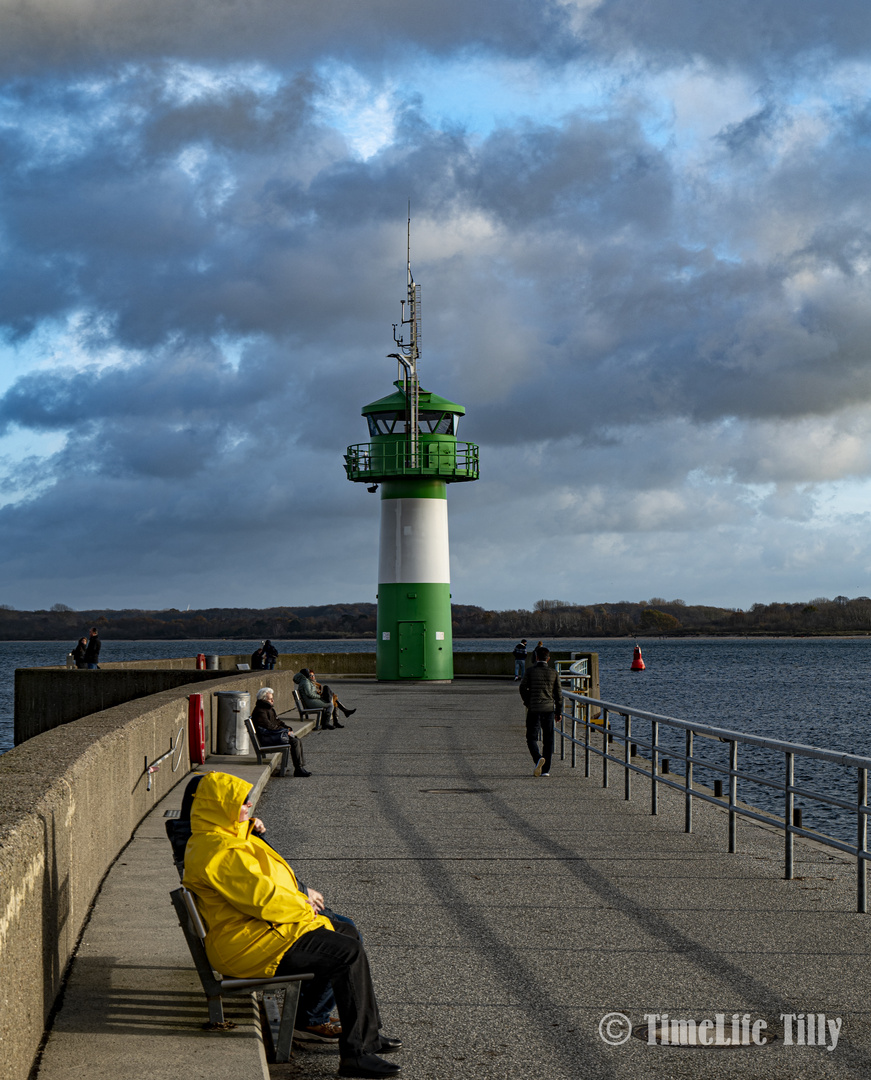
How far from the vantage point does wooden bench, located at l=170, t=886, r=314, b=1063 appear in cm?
503

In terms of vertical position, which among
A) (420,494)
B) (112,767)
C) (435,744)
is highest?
(420,494)

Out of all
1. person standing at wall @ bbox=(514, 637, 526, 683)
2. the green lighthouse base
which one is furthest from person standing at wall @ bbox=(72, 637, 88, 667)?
person standing at wall @ bbox=(514, 637, 526, 683)

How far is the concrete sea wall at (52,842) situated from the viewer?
173 inches

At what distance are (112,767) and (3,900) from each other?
4.59 metres

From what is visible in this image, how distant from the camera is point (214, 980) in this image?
5.07 metres

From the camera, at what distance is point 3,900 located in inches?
165

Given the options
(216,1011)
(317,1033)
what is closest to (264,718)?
(317,1033)

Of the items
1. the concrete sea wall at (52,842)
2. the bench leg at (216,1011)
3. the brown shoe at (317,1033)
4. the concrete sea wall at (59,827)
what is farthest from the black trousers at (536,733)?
the bench leg at (216,1011)

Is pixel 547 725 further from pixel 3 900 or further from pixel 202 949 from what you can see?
pixel 3 900

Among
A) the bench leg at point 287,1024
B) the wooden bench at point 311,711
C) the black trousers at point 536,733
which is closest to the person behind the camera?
the bench leg at point 287,1024

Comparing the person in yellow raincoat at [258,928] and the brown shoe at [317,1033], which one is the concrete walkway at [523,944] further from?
the person in yellow raincoat at [258,928]

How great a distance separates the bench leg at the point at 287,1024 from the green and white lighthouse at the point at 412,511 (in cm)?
3182

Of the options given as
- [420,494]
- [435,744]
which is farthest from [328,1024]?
[420,494]

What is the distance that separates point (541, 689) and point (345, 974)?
11.3 metres
